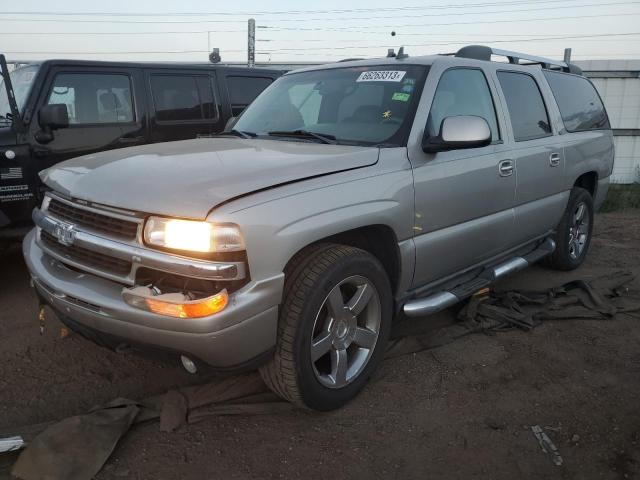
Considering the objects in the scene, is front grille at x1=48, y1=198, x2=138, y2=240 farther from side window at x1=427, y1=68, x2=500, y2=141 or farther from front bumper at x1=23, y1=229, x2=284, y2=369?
side window at x1=427, y1=68, x2=500, y2=141

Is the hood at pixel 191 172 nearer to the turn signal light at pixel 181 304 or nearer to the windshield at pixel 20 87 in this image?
the turn signal light at pixel 181 304

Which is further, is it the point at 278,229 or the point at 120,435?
the point at 120,435

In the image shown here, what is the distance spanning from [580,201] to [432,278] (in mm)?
2590

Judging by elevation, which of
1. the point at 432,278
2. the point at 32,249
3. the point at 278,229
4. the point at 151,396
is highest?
the point at 278,229

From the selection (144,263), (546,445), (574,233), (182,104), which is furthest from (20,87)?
(574,233)

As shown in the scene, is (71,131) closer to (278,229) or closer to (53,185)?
(53,185)

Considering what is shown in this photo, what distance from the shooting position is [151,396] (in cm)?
303

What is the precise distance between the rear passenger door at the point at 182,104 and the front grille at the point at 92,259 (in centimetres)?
296

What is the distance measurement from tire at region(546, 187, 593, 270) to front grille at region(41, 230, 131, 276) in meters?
4.01

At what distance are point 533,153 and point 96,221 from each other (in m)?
3.16

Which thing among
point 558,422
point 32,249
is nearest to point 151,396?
point 32,249

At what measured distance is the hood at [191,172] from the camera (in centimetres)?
231

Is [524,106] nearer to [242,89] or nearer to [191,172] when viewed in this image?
[191,172]

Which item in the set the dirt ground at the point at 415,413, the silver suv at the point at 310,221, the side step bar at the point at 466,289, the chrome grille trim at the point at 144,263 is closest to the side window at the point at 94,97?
the silver suv at the point at 310,221
